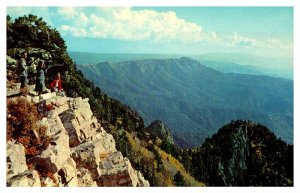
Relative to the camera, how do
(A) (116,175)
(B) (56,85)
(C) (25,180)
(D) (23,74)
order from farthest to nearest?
(B) (56,85) < (D) (23,74) < (A) (116,175) < (C) (25,180)

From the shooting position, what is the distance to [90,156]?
1653 cm

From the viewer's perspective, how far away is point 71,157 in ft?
53.3

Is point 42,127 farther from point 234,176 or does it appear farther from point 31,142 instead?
point 234,176

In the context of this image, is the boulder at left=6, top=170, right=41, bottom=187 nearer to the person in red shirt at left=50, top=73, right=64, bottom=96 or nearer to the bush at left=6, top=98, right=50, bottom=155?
the bush at left=6, top=98, right=50, bottom=155

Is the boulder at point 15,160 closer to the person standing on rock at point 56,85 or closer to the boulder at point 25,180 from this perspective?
the boulder at point 25,180

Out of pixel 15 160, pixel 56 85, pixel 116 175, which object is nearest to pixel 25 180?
pixel 15 160

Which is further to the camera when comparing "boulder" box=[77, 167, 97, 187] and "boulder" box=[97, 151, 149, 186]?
"boulder" box=[97, 151, 149, 186]

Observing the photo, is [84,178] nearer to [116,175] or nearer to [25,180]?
[116,175]

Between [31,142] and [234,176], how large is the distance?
2770 cm

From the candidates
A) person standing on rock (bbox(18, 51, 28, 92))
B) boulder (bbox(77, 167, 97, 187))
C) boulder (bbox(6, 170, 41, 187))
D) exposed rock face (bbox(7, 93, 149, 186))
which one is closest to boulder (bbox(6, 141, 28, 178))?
exposed rock face (bbox(7, 93, 149, 186))

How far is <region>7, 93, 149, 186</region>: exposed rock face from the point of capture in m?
13.7

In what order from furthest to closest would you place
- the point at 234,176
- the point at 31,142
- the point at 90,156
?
the point at 234,176, the point at 90,156, the point at 31,142
